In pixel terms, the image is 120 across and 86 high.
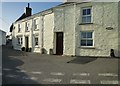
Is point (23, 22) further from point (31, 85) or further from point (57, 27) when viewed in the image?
point (31, 85)

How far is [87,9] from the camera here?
17344 mm

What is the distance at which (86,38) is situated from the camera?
17172mm

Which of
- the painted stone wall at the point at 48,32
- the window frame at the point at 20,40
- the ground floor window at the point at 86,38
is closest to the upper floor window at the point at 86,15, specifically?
the ground floor window at the point at 86,38

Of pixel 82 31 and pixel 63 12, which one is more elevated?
pixel 63 12

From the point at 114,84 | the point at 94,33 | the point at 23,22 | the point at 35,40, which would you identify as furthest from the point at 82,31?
the point at 23,22

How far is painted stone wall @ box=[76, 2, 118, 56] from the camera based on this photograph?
16.0 m

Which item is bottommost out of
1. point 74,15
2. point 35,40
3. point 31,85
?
point 31,85

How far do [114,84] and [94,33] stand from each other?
10.2 metres

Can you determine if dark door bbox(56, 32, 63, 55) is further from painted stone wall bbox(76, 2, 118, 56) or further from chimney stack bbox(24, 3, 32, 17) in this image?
chimney stack bbox(24, 3, 32, 17)

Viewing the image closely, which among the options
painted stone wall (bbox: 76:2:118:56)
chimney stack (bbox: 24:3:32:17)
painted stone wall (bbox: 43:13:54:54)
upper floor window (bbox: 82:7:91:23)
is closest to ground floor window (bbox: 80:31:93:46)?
painted stone wall (bbox: 76:2:118:56)

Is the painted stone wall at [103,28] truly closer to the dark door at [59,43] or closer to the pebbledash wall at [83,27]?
the pebbledash wall at [83,27]

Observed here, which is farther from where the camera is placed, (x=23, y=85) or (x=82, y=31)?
(x=82, y=31)

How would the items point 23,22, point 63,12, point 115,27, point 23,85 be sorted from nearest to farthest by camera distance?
point 23,85
point 115,27
point 63,12
point 23,22

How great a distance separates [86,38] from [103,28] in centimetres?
191
